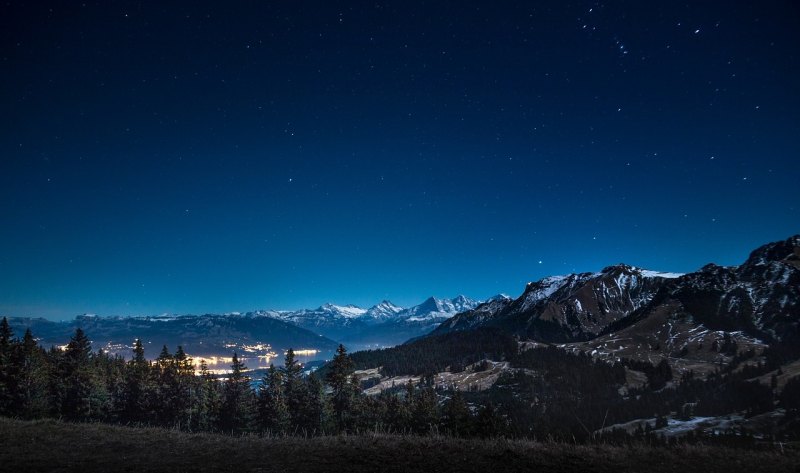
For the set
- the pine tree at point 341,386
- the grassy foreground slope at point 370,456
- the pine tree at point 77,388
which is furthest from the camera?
the pine tree at point 341,386

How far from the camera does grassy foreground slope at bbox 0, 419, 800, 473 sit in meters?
13.5

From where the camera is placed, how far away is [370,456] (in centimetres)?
1498

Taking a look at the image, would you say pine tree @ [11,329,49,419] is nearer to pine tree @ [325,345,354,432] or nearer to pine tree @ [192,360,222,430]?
pine tree @ [192,360,222,430]

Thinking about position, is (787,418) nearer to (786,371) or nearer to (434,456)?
(786,371)

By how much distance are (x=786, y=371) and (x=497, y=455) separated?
26856 centimetres

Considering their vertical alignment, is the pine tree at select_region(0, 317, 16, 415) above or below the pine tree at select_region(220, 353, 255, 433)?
above

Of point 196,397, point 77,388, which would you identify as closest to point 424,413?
point 196,397

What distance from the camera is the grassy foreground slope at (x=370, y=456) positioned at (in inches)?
531

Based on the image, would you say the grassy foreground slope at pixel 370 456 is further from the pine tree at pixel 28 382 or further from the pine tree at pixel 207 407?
the pine tree at pixel 207 407

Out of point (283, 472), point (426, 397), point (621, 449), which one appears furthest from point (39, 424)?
point (426, 397)

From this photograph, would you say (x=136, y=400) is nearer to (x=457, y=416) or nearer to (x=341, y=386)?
(x=341, y=386)

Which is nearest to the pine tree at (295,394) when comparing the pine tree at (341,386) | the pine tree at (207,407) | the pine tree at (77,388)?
the pine tree at (341,386)

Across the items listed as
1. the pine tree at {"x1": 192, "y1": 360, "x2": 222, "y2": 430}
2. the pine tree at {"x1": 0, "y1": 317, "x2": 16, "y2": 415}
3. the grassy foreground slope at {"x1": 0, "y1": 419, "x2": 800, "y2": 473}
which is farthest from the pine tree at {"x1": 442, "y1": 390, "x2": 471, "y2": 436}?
the pine tree at {"x1": 0, "y1": 317, "x2": 16, "y2": 415}

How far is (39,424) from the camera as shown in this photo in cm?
2470
